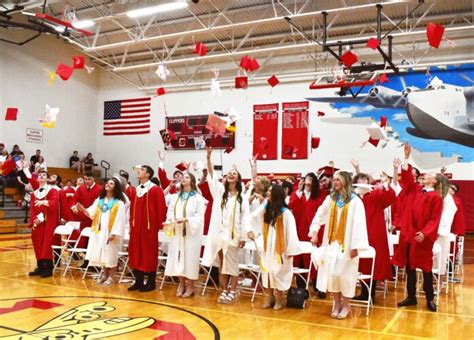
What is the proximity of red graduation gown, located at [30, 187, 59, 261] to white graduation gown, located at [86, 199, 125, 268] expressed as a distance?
1032 millimetres

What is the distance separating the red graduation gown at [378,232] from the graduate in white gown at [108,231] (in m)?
3.30

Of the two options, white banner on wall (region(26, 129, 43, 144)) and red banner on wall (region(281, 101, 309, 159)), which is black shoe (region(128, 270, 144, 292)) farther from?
white banner on wall (region(26, 129, 43, 144))

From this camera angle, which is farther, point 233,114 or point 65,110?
point 65,110

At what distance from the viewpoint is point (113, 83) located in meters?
20.4

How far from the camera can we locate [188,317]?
17.5ft

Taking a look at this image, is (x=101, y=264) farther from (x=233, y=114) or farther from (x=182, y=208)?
(x=233, y=114)

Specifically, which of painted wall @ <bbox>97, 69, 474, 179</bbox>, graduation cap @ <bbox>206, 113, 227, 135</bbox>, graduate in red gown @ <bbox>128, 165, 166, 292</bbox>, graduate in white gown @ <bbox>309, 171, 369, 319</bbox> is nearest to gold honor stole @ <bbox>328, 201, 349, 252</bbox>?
graduate in white gown @ <bbox>309, 171, 369, 319</bbox>

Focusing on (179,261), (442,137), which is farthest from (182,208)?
(442,137)

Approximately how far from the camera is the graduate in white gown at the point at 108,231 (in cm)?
705

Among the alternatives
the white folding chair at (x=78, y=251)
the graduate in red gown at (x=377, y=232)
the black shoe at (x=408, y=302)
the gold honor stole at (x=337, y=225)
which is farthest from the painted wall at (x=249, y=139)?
the gold honor stole at (x=337, y=225)

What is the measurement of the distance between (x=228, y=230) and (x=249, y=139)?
11.2 metres

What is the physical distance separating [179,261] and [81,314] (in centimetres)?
151

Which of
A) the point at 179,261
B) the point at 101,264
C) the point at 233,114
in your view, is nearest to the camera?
the point at 179,261

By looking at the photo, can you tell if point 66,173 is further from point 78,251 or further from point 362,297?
point 362,297
